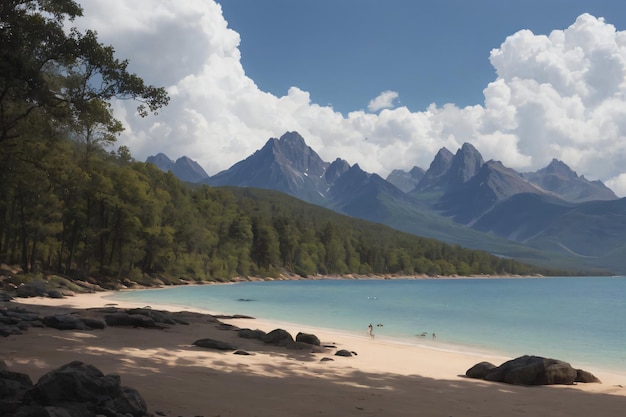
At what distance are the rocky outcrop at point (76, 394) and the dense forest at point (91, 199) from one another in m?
15.5

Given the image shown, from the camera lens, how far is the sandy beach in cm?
1023

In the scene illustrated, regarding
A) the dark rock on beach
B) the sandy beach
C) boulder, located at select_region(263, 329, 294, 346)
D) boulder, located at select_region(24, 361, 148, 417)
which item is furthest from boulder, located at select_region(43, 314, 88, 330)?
boulder, located at select_region(24, 361, 148, 417)

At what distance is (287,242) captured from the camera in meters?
156

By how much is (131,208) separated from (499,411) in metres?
65.7

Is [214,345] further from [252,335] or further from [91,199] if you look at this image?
[91,199]

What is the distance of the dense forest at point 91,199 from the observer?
69.1 feet

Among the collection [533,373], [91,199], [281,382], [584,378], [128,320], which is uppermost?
[91,199]

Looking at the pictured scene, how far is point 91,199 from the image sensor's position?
63.0 meters

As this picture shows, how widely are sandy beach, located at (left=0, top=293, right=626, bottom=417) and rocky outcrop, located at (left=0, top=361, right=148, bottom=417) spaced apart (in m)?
0.75

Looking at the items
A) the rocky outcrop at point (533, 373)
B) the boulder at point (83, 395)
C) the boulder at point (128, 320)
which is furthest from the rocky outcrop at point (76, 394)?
the boulder at point (128, 320)

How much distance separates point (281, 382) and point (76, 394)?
6.20 meters

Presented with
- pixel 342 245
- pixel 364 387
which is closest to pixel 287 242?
pixel 342 245

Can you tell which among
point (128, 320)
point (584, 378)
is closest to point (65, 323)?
point (128, 320)

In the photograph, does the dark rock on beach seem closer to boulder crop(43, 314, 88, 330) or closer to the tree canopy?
boulder crop(43, 314, 88, 330)
